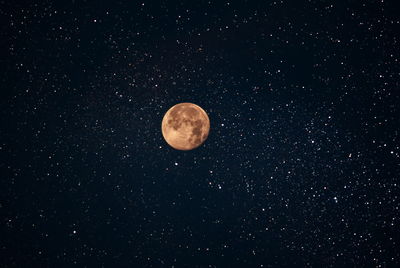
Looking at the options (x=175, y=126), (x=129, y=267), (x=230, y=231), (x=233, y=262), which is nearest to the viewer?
(x=175, y=126)

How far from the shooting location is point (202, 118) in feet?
9.25

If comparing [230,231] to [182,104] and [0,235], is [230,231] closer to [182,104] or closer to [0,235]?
[182,104]

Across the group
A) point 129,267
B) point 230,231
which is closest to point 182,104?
point 230,231

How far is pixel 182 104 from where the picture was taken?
287cm

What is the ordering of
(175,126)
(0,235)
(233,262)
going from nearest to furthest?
(175,126), (0,235), (233,262)

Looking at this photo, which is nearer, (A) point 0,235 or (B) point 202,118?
(B) point 202,118

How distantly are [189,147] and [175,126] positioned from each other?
0.87 feet

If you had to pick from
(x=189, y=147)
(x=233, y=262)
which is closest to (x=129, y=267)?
(x=233, y=262)

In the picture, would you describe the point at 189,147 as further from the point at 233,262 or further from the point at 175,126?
the point at 233,262

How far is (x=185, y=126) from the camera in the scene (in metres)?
2.71

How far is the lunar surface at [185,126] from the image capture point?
8.87 ft

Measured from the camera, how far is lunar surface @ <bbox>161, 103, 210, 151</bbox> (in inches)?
106

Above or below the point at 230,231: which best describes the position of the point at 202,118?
above

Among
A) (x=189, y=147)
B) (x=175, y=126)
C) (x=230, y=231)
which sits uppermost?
(x=175, y=126)
